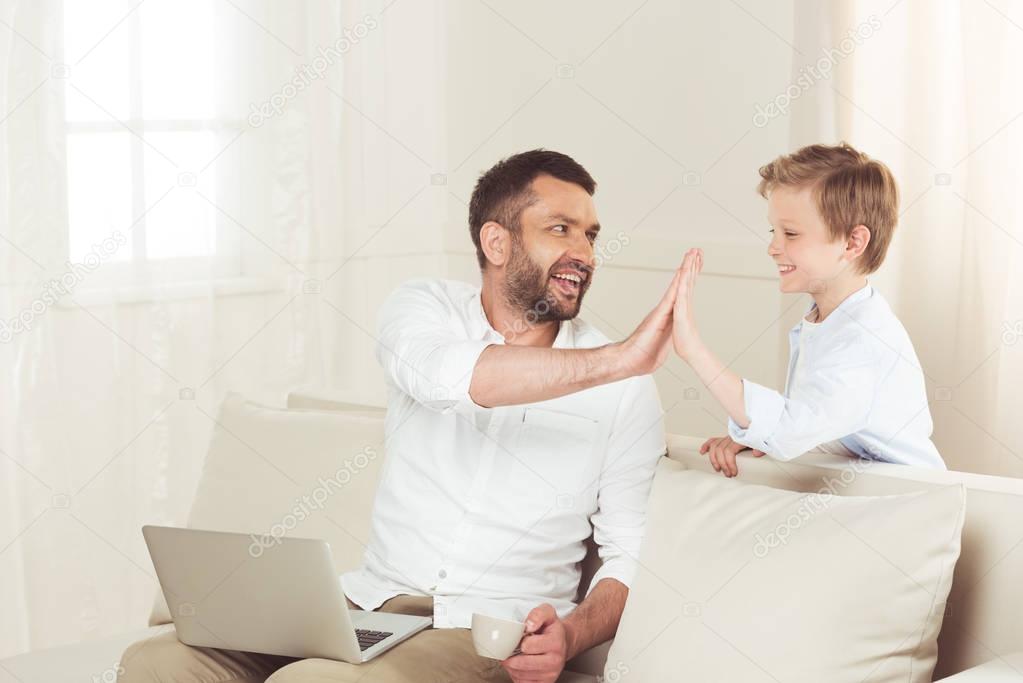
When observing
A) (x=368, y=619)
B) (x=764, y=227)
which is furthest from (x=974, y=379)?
(x=368, y=619)

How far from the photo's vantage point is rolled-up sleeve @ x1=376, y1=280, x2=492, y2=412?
5.98 ft

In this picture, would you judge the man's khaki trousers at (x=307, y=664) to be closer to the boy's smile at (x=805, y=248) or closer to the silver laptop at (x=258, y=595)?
the silver laptop at (x=258, y=595)

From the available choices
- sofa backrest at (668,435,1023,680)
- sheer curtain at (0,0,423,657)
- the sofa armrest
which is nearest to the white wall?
sheer curtain at (0,0,423,657)

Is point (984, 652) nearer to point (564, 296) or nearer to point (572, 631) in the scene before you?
point (572, 631)

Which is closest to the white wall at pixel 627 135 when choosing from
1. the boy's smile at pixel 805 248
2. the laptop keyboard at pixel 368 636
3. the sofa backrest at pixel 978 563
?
the boy's smile at pixel 805 248

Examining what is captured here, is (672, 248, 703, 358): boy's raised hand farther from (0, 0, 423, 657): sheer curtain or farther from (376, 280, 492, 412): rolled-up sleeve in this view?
(0, 0, 423, 657): sheer curtain

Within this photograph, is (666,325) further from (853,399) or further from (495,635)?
(495,635)

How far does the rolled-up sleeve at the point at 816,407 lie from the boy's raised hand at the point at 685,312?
0.12 meters

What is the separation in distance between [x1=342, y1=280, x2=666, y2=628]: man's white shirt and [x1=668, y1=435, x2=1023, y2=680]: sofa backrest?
14.0 inches

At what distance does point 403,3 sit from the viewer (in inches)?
153

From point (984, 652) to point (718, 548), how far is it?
14.4 inches

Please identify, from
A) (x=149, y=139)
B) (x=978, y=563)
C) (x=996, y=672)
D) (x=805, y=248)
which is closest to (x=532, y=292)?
(x=805, y=248)

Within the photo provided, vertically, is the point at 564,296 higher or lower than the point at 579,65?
lower

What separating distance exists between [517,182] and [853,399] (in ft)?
2.40
